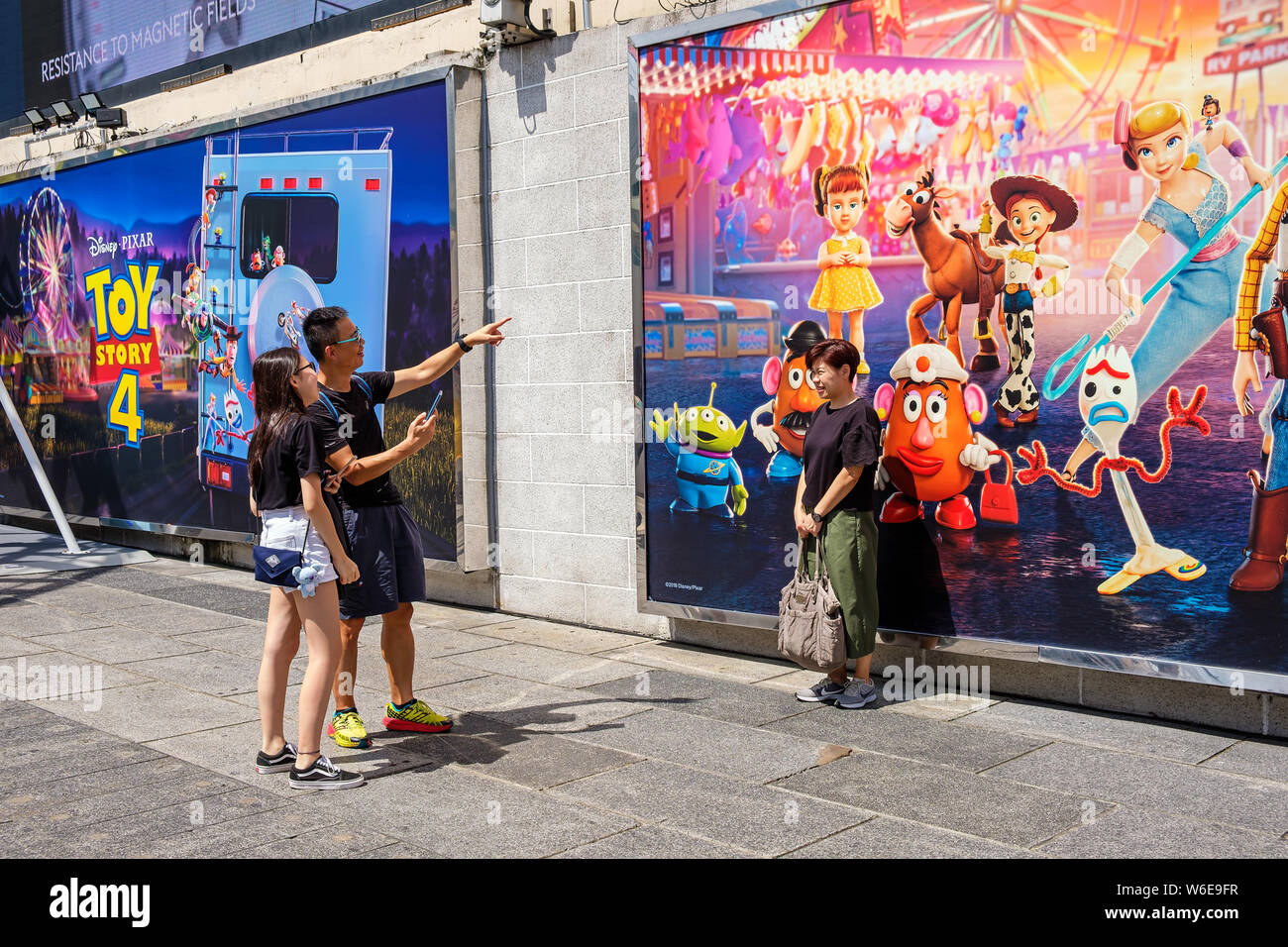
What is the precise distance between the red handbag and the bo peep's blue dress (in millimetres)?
751

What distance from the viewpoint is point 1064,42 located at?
6.11m

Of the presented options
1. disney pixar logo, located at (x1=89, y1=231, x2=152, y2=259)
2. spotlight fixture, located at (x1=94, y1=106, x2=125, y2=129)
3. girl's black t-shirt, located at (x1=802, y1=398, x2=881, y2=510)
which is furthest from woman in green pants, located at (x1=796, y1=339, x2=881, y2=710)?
spotlight fixture, located at (x1=94, y1=106, x2=125, y2=129)

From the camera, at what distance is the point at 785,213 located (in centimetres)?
728

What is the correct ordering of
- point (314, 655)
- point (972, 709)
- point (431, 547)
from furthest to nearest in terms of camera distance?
point (431, 547) → point (972, 709) → point (314, 655)

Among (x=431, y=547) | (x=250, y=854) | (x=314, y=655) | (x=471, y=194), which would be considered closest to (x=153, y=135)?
(x=471, y=194)

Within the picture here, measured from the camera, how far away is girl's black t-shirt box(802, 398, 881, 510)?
20.6 ft

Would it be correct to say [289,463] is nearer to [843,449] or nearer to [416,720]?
[416,720]

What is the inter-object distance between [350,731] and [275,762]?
0.49 m

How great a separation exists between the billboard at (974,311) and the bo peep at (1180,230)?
14mm

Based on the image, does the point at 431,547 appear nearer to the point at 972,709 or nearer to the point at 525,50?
the point at 525,50

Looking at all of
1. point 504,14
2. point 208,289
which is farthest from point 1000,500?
point 208,289

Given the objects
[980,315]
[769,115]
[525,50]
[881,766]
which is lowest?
[881,766]

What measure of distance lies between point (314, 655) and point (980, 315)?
12.6 feet

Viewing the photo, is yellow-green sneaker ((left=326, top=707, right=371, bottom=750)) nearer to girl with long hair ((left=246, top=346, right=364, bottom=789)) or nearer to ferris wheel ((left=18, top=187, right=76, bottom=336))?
girl with long hair ((left=246, top=346, right=364, bottom=789))
